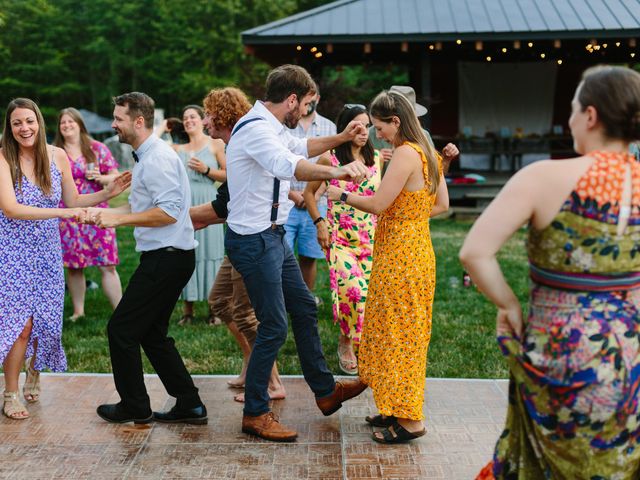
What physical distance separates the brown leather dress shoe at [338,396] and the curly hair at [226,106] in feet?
5.86

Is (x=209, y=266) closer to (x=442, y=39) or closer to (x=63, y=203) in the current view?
(x=63, y=203)

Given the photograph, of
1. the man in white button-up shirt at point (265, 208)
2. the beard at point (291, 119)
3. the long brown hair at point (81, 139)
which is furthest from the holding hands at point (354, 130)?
the long brown hair at point (81, 139)

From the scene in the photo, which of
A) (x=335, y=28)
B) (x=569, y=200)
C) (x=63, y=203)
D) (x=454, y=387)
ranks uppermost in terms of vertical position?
(x=335, y=28)

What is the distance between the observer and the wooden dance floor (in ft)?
13.4

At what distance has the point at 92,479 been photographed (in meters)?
3.99

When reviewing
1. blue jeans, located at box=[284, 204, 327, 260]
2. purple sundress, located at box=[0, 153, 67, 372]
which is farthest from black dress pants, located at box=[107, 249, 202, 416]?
blue jeans, located at box=[284, 204, 327, 260]

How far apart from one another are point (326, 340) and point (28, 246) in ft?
9.01

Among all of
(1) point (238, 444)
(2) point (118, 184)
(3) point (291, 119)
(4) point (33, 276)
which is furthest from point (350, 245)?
(4) point (33, 276)

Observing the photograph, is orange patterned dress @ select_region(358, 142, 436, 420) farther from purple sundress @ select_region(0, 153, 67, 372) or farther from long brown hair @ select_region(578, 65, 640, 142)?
purple sundress @ select_region(0, 153, 67, 372)

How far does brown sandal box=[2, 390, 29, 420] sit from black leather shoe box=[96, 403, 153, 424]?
1.59 feet

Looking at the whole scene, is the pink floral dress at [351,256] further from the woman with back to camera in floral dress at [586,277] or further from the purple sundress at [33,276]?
the woman with back to camera in floral dress at [586,277]

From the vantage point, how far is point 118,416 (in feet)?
15.6

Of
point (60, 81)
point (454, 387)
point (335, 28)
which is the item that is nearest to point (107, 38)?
point (60, 81)

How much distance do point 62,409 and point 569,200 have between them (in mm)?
3668
